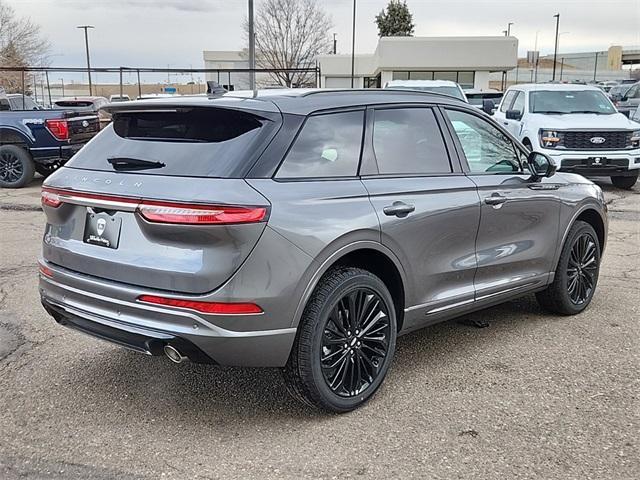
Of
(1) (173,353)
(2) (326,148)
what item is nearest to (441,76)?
(2) (326,148)

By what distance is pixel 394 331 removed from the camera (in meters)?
3.82

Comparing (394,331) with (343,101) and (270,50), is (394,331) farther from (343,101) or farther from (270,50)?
(270,50)

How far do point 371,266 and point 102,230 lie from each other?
4.88 ft

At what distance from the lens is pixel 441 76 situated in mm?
39688

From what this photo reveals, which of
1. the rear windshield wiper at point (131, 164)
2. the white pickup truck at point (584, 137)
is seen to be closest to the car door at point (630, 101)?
the white pickup truck at point (584, 137)

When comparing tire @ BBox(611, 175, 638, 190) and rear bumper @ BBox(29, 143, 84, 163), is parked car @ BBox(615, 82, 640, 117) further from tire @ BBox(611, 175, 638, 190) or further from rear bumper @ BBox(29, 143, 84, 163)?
rear bumper @ BBox(29, 143, 84, 163)

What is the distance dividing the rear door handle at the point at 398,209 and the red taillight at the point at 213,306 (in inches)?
39.0

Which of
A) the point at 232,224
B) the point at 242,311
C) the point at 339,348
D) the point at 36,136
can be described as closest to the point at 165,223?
the point at 232,224

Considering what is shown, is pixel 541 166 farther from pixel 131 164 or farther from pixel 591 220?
pixel 131 164

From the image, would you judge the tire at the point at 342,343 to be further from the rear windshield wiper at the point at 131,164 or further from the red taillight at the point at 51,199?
the red taillight at the point at 51,199

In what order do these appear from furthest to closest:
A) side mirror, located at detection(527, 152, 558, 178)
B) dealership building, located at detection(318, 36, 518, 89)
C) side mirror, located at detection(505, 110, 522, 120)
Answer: dealership building, located at detection(318, 36, 518, 89)
side mirror, located at detection(505, 110, 522, 120)
side mirror, located at detection(527, 152, 558, 178)

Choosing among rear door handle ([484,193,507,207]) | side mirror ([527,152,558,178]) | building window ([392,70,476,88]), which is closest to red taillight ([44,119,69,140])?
side mirror ([527,152,558,178])

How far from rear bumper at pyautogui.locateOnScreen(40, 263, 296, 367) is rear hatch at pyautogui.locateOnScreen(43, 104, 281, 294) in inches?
4.2

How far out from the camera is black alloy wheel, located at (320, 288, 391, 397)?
349cm
